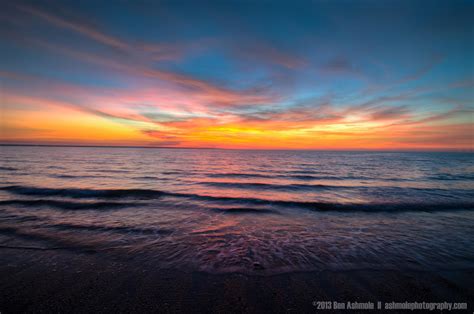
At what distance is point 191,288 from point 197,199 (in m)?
10.3

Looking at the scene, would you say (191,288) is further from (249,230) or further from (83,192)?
(83,192)

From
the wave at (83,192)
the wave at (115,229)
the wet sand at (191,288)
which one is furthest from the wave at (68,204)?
the wet sand at (191,288)

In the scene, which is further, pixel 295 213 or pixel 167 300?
pixel 295 213

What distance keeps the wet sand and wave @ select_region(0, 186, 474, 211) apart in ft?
24.6

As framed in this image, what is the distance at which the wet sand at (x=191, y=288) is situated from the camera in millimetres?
3963

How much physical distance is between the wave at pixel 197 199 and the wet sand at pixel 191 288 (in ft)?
24.6

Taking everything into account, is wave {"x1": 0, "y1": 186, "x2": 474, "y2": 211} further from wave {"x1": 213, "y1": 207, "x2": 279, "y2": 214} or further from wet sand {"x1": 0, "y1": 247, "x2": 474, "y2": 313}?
wet sand {"x1": 0, "y1": 247, "x2": 474, "y2": 313}

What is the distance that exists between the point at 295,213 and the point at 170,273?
825 cm

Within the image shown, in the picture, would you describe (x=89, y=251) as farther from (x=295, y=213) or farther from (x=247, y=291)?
(x=295, y=213)

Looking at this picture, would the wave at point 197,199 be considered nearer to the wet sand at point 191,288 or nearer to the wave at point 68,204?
the wave at point 68,204

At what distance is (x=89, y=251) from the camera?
20.8 feet

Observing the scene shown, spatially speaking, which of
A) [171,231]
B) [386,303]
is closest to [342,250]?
[386,303]

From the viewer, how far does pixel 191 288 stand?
4523mm

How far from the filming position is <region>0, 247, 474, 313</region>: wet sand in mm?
3963
